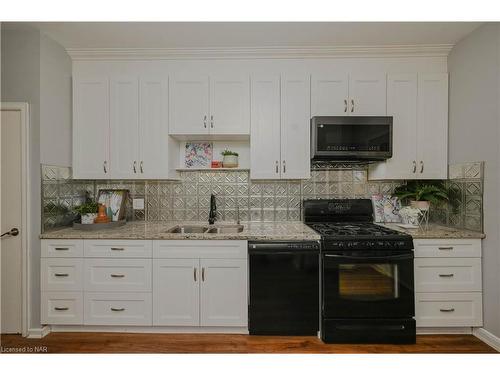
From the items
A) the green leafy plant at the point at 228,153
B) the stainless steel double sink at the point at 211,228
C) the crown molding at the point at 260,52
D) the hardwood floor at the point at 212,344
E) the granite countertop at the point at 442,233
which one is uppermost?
the crown molding at the point at 260,52

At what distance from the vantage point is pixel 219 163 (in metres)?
3.02

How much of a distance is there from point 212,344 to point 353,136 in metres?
2.13

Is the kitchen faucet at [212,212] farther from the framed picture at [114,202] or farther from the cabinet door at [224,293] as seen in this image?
the framed picture at [114,202]

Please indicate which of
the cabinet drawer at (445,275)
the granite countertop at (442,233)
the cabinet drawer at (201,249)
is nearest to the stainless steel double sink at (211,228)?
the cabinet drawer at (201,249)

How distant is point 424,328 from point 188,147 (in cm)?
277

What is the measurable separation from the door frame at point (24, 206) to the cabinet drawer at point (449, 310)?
3.28 metres

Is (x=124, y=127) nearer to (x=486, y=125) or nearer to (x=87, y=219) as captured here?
(x=87, y=219)

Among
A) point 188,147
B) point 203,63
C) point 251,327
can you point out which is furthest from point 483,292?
point 203,63

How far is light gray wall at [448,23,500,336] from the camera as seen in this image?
7.30ft

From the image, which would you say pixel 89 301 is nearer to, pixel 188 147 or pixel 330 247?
pixel 188 147

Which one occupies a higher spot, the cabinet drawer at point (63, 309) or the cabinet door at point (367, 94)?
the cabinet door at point (367, 94)

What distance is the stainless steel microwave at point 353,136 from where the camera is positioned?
255 centimetres

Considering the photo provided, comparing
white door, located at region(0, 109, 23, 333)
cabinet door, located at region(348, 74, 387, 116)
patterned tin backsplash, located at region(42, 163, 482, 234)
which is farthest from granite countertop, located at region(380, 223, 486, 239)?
white door, located at region(0, 109, 23, 333)

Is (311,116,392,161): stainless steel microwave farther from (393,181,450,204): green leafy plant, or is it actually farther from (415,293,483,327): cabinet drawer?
(415,293,483,327): cabinet drawer
